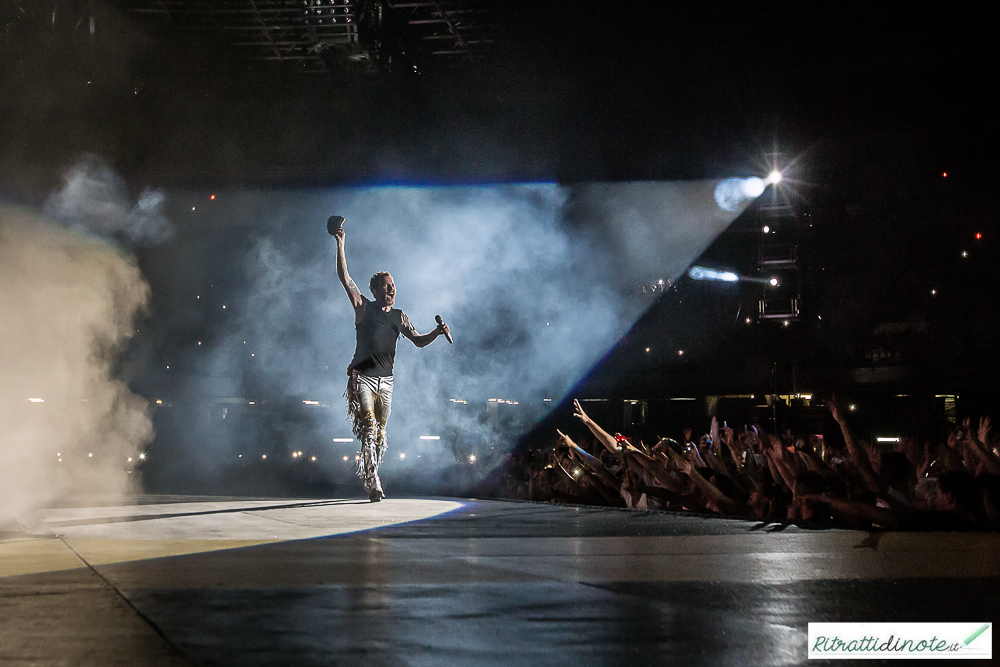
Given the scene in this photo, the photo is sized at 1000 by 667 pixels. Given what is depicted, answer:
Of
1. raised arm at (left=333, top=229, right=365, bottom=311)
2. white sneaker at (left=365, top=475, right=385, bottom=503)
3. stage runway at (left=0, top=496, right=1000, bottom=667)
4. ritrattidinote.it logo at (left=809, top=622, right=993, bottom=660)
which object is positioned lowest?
white sneaker at (left=365, top=475, right=385, bottom=503)

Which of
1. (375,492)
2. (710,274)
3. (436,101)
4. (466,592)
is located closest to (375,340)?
(375,492)

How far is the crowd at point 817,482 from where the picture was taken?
4.70 meters

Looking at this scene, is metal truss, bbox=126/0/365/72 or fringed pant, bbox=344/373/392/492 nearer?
fringed pant, bbox=344/373/392/492

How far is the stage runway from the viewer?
2.02 m

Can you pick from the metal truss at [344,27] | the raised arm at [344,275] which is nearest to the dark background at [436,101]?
the metal truss at [344,27]

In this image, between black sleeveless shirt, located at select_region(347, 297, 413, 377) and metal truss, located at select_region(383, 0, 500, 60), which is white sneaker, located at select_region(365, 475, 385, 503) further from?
metal truss, located at select_region(383, 0, 500, 60)

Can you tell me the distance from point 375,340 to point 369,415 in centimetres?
75

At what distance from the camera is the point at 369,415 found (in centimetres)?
815

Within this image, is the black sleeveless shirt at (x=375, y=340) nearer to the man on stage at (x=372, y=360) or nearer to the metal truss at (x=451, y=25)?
the man on stage at (x=372, y=360)

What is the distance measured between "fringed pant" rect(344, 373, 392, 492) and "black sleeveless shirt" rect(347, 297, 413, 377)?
0.09 meters

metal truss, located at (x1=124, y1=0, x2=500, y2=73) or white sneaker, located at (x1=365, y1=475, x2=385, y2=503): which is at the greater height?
metal truss, located at (x1=124, y1=0, x2=500, y2=73)

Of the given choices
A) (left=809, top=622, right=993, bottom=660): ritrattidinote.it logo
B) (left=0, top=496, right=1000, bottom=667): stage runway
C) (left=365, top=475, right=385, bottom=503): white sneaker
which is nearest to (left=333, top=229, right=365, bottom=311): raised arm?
(left=365, top=475, right=385, bottom=503): white sneaker

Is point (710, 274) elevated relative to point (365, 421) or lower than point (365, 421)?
elevated

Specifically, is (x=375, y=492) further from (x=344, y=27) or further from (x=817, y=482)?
(x=344, y=27)
